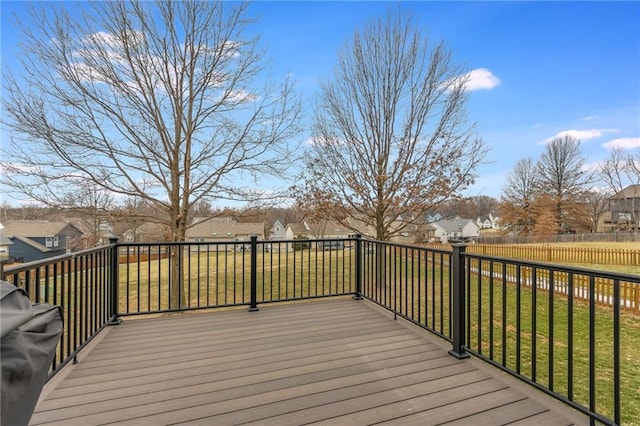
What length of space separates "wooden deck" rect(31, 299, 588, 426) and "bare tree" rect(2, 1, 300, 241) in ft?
14.6

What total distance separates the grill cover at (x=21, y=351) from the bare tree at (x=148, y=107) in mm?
6024

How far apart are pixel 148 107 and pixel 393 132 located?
5.72 meters

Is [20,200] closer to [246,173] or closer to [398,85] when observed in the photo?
[246,173]

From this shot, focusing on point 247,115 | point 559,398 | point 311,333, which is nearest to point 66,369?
point 311,333

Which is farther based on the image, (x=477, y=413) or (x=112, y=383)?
(x=112, y=383)

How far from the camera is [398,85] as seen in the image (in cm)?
801

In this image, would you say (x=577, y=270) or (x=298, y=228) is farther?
(x=298, y=228)

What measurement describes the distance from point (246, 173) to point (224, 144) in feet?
2.66

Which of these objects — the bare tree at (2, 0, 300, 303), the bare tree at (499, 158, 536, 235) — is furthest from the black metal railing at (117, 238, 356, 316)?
the bare tree at (499, 158, 536, 235)

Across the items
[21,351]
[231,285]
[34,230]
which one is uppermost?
[21,351]

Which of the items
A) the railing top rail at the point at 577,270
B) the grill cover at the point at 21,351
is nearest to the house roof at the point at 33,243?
the grill cover at the point at 21,351

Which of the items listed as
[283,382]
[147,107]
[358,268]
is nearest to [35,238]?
[147,107]

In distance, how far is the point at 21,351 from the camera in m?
0.94

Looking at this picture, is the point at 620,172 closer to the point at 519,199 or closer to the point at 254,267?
the point at 519,199
